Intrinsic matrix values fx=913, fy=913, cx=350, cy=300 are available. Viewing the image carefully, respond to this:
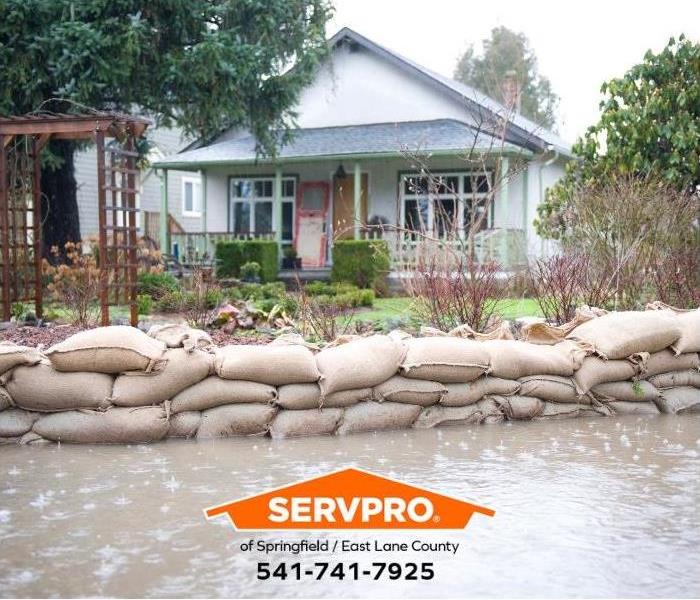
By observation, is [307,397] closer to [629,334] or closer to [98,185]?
[629,334]

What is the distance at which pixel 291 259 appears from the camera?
63.1 ft

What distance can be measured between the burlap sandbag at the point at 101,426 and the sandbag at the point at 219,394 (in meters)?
0.22

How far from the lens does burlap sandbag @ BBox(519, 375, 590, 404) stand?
6258 millimetres

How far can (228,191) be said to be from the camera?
21062mm

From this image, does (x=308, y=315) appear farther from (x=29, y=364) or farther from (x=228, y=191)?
(x=228, y=191)

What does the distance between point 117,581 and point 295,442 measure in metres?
2.50

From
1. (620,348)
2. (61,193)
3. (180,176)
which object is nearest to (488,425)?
(620,348)

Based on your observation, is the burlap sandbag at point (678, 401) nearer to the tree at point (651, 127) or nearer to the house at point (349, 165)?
the tree at point (651, 127)

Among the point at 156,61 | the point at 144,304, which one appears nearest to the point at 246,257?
the point at 156,61

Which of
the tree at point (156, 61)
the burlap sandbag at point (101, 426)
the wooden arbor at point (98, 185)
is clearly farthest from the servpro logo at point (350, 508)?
the tree at point (156, 61)

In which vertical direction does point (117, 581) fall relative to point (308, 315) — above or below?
below

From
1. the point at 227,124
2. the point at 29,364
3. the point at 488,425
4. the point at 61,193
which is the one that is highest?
the point at 227,124

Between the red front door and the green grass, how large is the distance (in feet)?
21.2

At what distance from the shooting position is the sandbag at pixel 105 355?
216 inches
